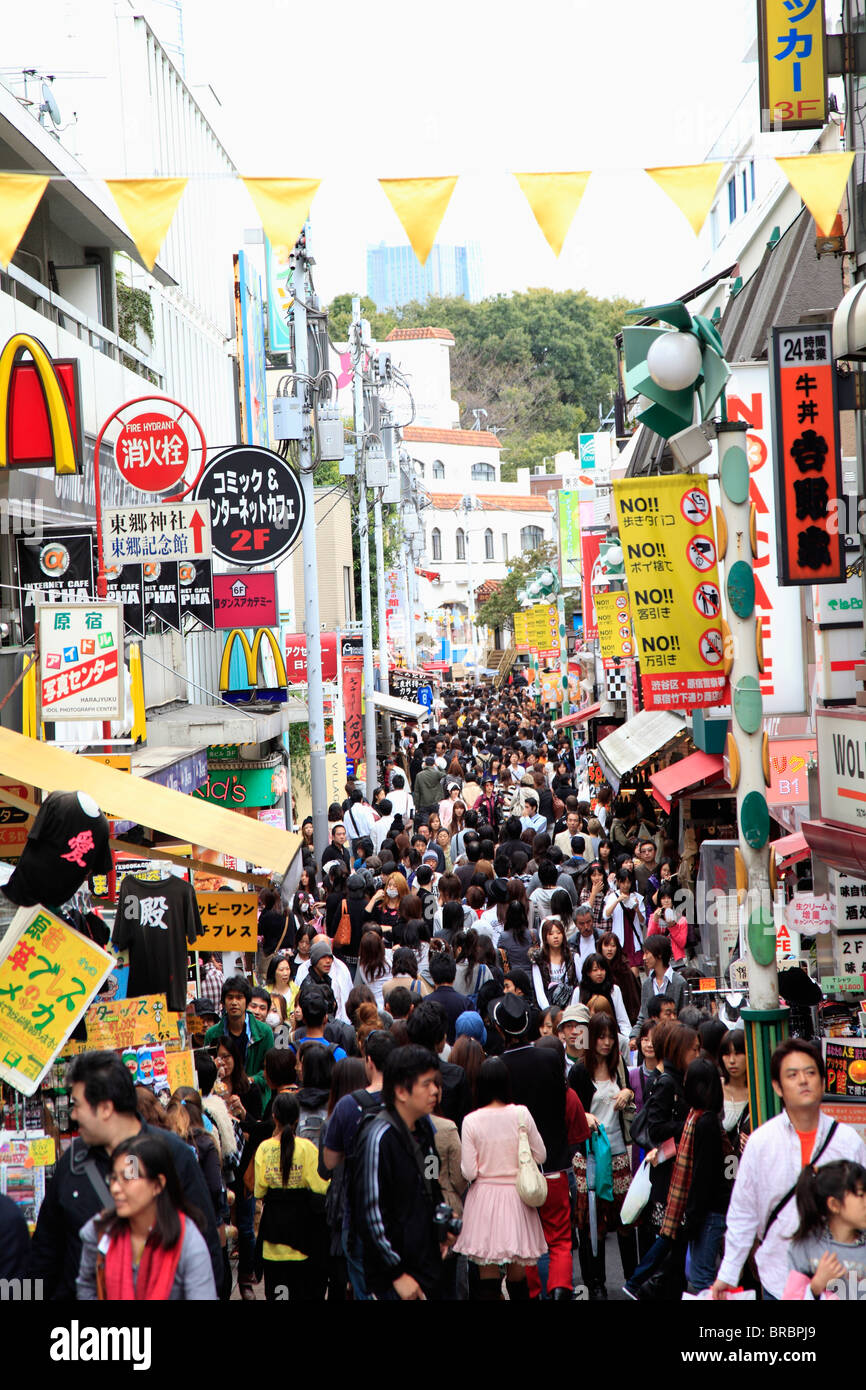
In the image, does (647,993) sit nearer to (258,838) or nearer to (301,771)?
(258,838)

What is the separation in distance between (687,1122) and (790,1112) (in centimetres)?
136

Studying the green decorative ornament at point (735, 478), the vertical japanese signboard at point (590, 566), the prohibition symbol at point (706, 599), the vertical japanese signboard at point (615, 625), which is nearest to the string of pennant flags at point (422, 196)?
the green decorative ornament at point (735, 478)

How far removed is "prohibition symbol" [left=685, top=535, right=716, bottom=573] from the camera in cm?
1034

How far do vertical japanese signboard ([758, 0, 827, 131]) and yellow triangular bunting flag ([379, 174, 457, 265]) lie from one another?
3185mm

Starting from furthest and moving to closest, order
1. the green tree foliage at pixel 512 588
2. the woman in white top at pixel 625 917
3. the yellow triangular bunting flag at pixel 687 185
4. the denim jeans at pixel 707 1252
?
the green tree foliage at pixel 512 588
the woman in white top at pixel 625 917
the yellow triangular bunting flag at pixel 687 185
the denim jeans at pixel 707 1252

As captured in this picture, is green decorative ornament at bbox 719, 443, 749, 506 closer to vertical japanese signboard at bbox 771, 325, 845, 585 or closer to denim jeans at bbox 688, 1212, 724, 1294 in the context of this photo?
vertical japanese signboard at bbox 771, 325, 845, 585

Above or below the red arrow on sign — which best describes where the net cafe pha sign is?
below

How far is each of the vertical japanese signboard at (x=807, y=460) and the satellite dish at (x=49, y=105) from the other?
35.0 ft

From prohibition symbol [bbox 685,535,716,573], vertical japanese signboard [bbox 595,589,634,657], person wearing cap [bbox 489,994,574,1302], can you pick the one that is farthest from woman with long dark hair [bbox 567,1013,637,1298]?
vertical japanese signboard [bbox 595,589,634,657]

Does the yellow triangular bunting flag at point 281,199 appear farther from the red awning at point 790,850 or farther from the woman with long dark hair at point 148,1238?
the red awning at point 790,850

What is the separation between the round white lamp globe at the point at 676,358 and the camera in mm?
7090

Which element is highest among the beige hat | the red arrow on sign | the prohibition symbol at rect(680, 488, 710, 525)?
the red arrow on sign

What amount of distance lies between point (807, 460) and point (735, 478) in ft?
9.33

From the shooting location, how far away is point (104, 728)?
1455cm
